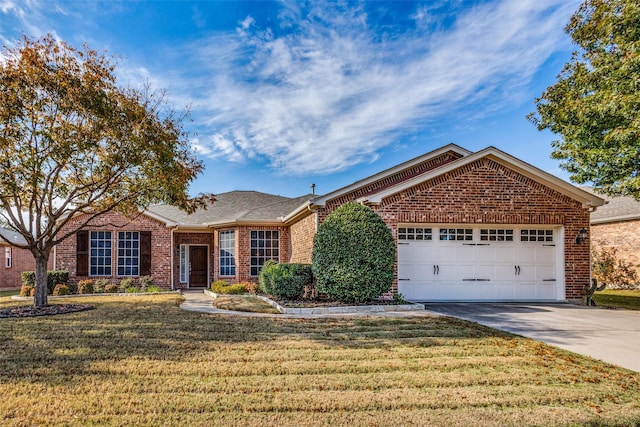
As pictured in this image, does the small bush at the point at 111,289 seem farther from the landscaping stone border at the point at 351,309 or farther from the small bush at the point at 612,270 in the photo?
the small bush at the point at 612,270

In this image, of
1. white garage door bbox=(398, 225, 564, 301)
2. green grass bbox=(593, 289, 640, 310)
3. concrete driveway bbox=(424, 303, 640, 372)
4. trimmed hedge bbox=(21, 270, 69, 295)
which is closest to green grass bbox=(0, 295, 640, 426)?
concrete driveway bbox=(424, 303, 640, 372)

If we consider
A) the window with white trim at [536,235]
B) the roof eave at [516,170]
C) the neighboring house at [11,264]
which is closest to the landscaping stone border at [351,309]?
the roof eave at [516,170]

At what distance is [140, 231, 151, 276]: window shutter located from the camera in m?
16.3

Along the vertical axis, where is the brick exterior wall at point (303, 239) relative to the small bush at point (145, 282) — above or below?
above

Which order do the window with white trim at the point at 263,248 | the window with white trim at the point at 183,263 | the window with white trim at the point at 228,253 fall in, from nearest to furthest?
the window with white trim at the point at 263,248 → the window with white trim at the point at 228,253 → the window with white trim at the point at 183,263

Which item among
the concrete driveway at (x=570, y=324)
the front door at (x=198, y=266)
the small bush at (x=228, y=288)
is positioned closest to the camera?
the concrete driveway at (x=570, y=324)

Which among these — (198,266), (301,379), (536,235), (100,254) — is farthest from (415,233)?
(100,254)

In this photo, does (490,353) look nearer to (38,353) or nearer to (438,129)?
(38,353)

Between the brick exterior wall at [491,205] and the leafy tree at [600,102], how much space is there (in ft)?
4.44

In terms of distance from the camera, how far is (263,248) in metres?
15.9

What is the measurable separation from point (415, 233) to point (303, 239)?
3820mm

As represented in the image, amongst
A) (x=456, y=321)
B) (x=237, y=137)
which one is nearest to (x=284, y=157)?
(x=237, y=137)

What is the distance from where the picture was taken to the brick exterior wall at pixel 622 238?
17.0m

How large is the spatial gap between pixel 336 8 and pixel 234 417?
36.3ft
